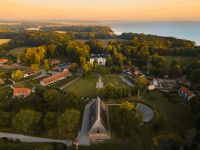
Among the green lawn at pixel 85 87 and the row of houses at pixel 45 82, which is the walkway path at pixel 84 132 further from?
the row of houses at pixel 45 82

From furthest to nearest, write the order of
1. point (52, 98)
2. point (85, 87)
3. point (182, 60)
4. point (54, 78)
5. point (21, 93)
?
point (182, 60)
point (54, 78)
point (85, 87)
point (21, 93)
point (52, 98)

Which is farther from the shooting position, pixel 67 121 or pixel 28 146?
pixel 67 121

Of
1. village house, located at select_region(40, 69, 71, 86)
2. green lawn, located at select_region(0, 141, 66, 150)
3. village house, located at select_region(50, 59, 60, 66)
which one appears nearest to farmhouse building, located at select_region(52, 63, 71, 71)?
village house, located at select_region(50, 59, 60, 66)

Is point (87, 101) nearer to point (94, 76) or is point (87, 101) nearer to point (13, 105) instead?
point (13, 105)

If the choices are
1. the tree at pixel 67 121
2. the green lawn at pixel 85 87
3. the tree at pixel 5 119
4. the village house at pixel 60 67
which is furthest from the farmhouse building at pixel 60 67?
the tree at pixel 67 121

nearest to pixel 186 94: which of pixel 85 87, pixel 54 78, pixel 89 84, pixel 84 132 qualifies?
pixel 85 87

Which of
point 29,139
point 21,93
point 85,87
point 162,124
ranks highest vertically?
point 162,124

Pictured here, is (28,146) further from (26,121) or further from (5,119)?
(5,119)
